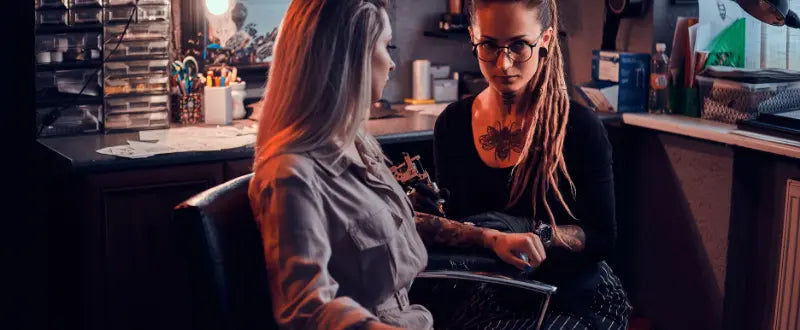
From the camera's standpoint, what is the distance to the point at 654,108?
10.6ft

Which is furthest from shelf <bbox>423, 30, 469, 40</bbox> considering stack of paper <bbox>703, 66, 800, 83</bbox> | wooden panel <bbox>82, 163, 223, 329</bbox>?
wooden panel <bbox>82, 163, 223, 329</bbox>

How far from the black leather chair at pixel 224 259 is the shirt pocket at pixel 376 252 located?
0.16m

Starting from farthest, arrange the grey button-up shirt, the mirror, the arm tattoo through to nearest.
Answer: the mirror < the arm tattoo < the grey button-up shirt

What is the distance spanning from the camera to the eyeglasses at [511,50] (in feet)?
6.70

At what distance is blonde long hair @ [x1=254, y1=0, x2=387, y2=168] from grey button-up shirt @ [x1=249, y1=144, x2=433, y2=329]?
1.6 inches

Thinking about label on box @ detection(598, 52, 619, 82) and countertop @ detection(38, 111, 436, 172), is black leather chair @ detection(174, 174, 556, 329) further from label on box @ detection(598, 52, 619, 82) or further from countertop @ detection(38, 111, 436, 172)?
label on box @ detection(598, 52, 619, 82)

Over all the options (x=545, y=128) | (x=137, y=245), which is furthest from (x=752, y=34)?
(x=137, y=245)

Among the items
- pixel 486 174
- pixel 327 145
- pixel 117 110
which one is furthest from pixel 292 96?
pixel 117 110

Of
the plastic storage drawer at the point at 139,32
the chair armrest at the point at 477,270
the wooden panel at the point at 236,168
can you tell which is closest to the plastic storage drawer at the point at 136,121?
the plastic storage drawer at the point at 139,32

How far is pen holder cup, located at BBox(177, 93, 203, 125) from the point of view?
3131mm

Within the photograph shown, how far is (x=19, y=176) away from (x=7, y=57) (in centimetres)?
38

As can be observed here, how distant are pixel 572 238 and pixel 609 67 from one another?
4.68ft

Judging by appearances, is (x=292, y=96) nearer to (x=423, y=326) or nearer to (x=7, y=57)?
(x=423, y=326)

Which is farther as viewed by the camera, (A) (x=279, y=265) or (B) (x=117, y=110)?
(B) (x=117, y=110)
